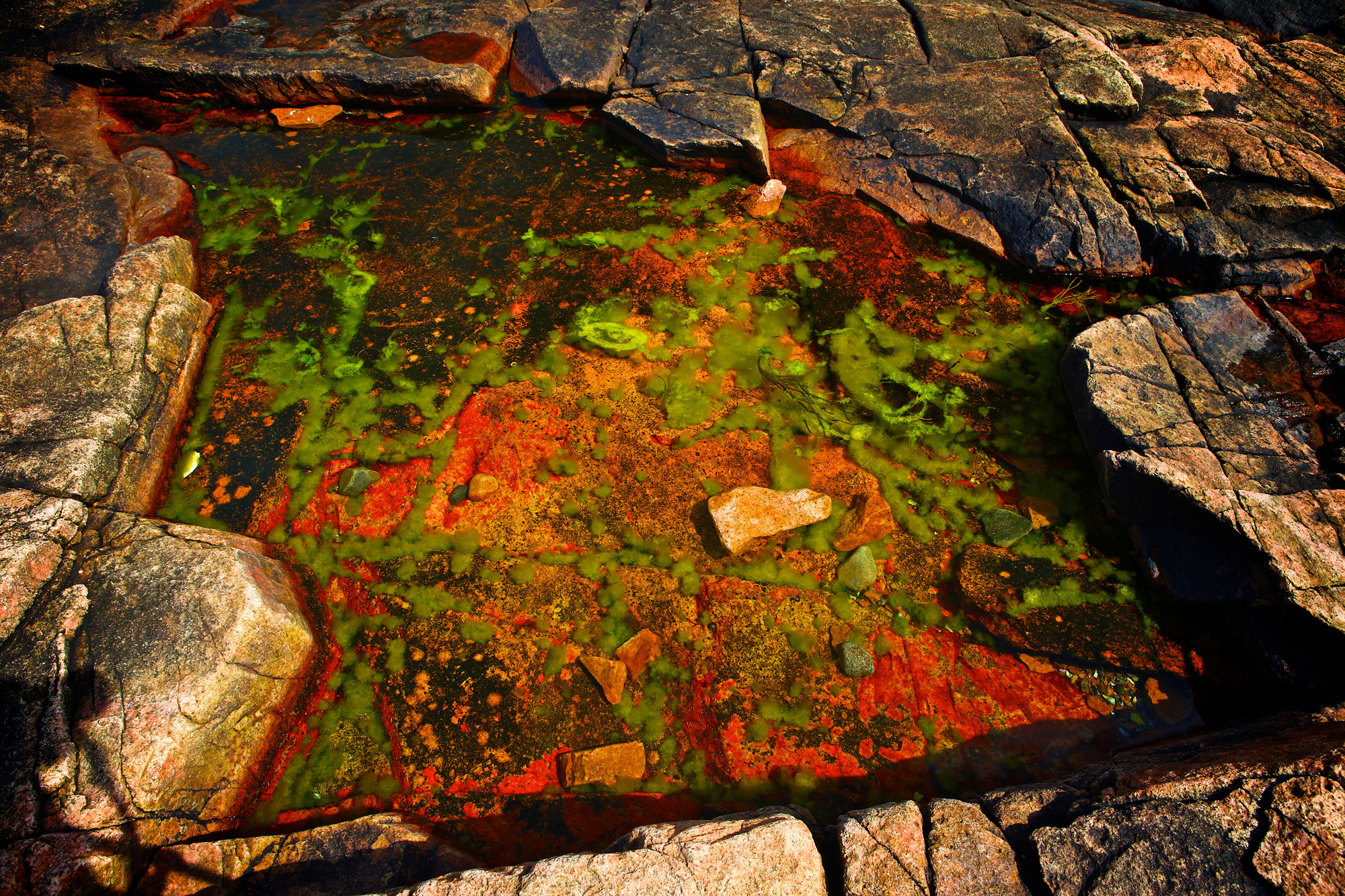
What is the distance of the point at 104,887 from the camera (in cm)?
183

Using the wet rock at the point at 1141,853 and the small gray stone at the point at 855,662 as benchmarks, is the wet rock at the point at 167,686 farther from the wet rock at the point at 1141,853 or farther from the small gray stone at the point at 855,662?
the wet rock at the point at 1141,853

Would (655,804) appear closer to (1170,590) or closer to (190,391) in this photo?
(1170,590)

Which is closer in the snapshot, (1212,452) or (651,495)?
(1212,452)

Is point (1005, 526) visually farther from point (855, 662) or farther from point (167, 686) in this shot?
point (167, 686)

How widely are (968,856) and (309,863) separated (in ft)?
6.16

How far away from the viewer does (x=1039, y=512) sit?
2820 millimetres

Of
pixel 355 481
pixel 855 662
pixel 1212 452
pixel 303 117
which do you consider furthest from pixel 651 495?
pixel 303 117

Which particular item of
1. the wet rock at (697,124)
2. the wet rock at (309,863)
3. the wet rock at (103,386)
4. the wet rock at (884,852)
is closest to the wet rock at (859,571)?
the wet rock at (884,852)

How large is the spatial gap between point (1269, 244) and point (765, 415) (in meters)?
3.00

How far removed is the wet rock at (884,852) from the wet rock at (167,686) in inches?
75.4

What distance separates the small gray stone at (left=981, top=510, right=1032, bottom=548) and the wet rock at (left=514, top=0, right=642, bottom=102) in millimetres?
4078

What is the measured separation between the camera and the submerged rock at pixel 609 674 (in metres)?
2.33

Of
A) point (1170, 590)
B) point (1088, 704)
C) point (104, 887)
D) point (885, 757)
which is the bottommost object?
point (104, 887)

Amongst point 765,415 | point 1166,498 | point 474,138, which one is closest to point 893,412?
point 765,415
